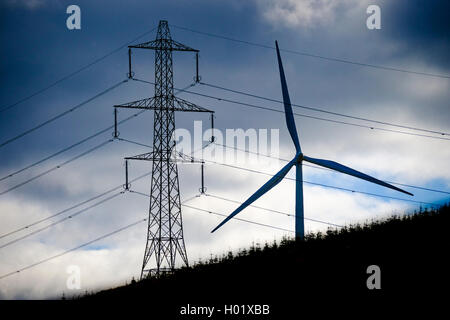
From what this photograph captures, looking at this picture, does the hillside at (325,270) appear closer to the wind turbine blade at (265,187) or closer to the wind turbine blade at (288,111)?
the wind turbine blade at (265,187)

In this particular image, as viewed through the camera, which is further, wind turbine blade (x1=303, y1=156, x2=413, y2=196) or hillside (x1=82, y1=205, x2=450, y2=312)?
wind turbine blade (x1=303, y1=156, x2=413, y2=196)

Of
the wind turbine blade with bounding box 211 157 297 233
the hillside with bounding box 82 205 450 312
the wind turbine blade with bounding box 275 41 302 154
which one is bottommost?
the hillside with bounding box 82 205 450 312

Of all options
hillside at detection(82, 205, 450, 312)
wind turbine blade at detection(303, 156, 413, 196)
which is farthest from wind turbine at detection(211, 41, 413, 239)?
hillside at detection(82, 205, 450, 312)

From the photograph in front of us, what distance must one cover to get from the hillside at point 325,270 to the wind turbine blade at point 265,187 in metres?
4.47

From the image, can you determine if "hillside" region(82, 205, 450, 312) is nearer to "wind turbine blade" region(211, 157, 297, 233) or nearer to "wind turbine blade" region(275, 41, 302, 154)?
"wind turbine blade" region(211, 157, 297, 233)

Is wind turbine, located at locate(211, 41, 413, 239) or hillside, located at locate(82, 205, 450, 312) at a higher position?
wind turbine, located at locate(211, 41, 413, 239)

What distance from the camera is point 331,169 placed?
46.3 m

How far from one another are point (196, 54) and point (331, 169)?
1578cm

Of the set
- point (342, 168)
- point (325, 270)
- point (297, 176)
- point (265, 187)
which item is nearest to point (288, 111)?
point (297, 176)

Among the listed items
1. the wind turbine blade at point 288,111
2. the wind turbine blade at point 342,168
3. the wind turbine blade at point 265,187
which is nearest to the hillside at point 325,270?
the wind turbine blade at point 265,187

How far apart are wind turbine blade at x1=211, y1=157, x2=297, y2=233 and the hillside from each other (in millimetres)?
4472

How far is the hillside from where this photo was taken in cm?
2839

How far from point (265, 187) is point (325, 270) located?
600 inches

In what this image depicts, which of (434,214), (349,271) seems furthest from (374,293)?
(434,214)
